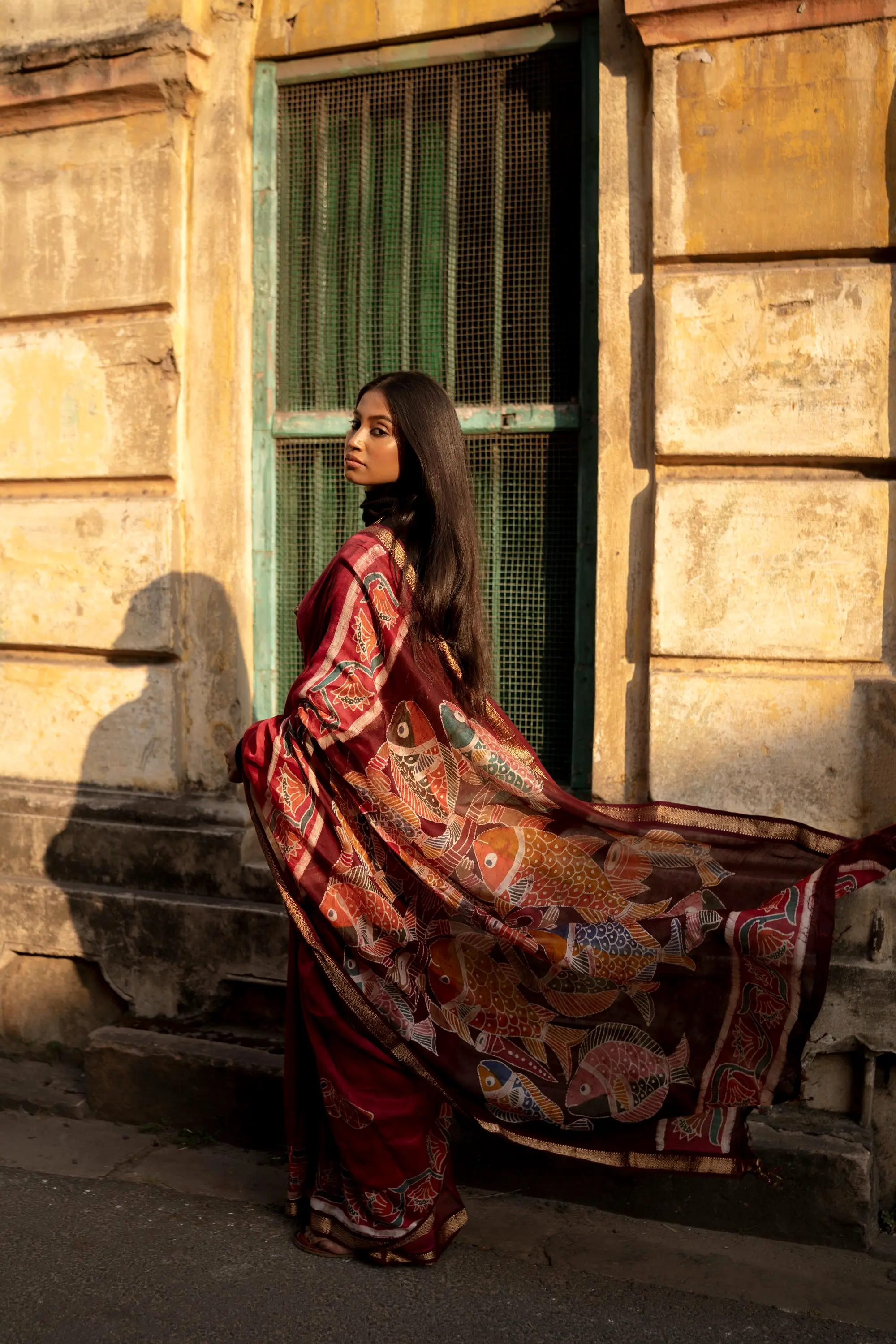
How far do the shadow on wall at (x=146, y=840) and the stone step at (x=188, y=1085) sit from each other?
0.87ft

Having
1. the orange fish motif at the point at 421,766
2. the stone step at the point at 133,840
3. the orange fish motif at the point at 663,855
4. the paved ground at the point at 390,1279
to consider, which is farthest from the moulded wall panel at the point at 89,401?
the paved ground at the point at 390,1279

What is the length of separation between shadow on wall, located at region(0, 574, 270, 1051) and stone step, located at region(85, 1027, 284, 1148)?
0.27 m

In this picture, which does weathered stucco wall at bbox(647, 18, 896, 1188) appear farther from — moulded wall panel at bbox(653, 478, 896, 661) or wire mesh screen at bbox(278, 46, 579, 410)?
wire mesh screen at bbox(278, 46, 579, 410)

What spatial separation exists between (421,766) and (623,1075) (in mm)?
871

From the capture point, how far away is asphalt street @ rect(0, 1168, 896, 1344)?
266 centimetres

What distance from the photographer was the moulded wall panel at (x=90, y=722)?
4.28 metres

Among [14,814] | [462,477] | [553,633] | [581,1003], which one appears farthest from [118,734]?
[581,1003]

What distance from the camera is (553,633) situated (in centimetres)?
404

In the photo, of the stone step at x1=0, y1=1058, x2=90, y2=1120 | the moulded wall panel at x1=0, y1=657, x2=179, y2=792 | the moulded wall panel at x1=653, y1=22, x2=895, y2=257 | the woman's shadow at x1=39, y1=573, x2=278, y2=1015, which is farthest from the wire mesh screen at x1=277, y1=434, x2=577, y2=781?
the stone step at x1=0, y1=1058, x2=90, y2=1120

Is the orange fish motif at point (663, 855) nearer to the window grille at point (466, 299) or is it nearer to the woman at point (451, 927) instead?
the woman at point (451, 927)

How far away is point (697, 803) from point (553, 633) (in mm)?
779

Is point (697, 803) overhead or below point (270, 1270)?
overhead

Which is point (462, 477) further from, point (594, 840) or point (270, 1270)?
point (270, 1270)

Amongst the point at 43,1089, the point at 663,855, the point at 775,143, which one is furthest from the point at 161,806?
the point at 775,143
